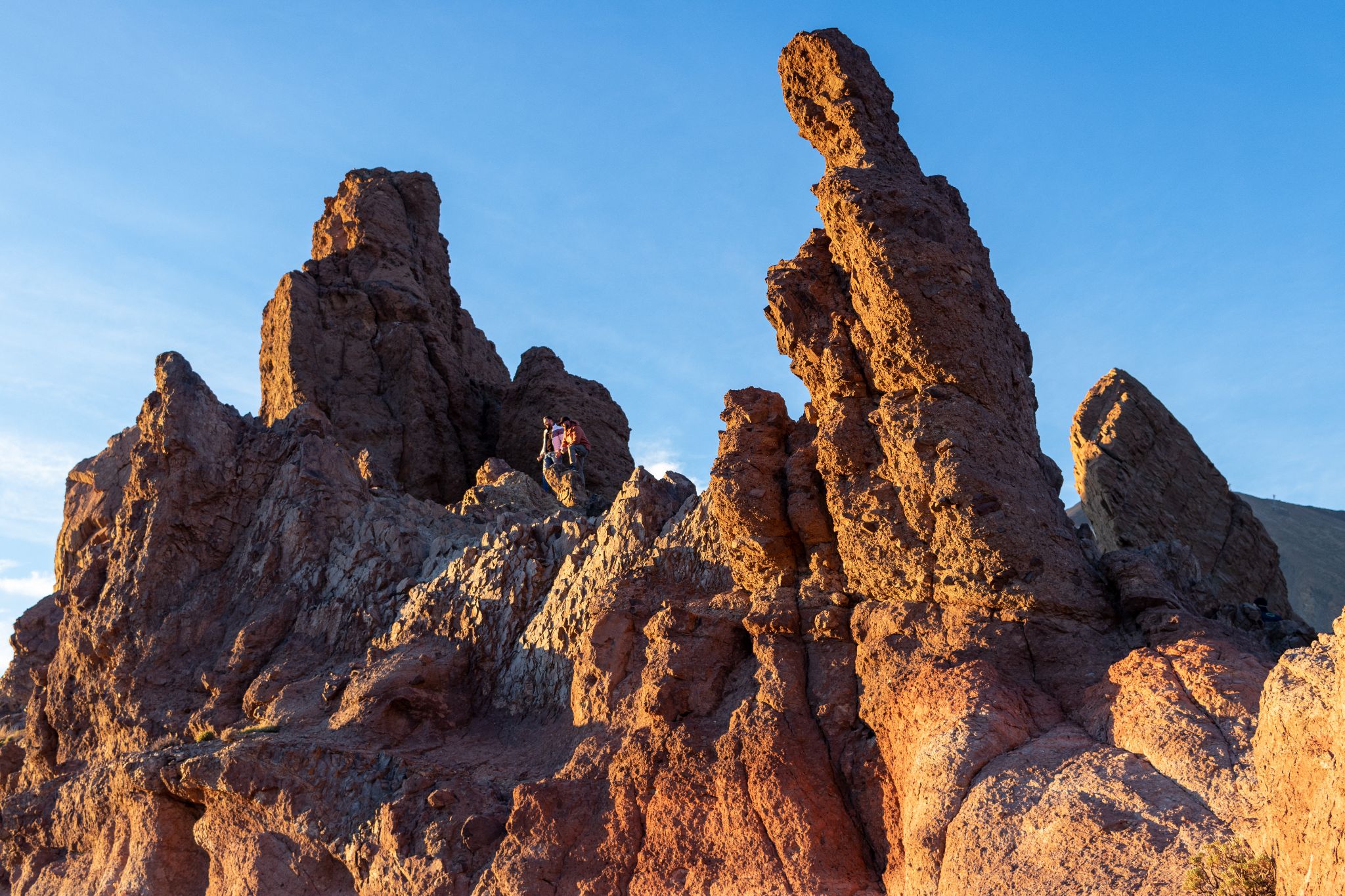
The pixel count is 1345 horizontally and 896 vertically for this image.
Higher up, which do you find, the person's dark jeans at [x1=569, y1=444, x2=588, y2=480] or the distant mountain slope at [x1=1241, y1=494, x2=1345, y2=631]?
the distant mountain slope at [x1=1241, y1=494, x2=1345, y2=631]

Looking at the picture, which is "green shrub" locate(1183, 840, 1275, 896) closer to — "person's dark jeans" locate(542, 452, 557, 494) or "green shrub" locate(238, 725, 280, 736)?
"green shrub" locate(238, 725, 280, 736)

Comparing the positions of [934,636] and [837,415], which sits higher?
[837,415]

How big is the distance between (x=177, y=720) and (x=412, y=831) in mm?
6169

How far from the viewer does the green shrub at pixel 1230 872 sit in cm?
763

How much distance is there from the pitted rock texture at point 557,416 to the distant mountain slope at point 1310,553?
22.7 metres

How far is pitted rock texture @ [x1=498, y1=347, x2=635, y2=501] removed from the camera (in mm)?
27250

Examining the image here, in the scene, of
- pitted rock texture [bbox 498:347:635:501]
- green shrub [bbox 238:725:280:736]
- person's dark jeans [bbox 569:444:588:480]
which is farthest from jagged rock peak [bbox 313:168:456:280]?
green shrub [bbox 238:725:280:736]

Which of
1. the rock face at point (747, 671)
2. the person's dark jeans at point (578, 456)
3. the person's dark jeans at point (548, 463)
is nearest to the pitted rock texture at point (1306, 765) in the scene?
the rock face at point (747, 671)

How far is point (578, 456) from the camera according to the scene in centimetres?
2364

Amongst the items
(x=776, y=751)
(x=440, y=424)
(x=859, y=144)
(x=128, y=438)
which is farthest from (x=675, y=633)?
(x=440, y=424)

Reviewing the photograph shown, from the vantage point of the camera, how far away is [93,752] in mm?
18109

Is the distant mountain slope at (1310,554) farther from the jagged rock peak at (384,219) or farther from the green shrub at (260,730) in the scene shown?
the green shrub at (260,730)

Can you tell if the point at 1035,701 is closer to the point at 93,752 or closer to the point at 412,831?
the point at 412,831

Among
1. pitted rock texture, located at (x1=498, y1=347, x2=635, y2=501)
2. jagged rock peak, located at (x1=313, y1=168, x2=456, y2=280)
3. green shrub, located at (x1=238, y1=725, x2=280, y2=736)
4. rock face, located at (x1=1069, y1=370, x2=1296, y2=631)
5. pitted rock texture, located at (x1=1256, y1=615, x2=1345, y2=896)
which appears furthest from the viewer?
jagged rock peak, located at (x1=313, y1=168, x2=456, y2=280)
